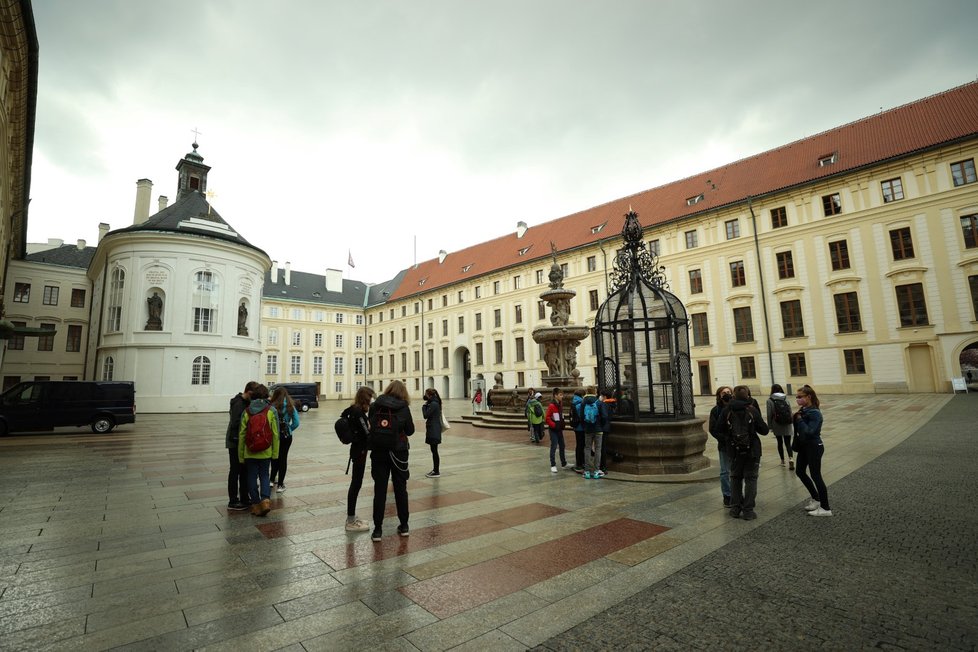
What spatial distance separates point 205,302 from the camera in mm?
31875

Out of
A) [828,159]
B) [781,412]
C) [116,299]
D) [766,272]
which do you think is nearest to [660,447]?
[781,412]

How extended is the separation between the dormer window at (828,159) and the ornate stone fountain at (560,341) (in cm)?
2545

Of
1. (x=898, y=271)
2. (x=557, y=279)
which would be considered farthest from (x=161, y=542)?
(x=898, y=271)

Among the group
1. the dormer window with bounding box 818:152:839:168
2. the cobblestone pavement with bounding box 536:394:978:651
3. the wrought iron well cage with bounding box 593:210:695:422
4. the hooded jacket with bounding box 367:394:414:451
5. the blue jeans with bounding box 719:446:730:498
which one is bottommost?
the cobblestone pavement with bounding box 536:394:978:651

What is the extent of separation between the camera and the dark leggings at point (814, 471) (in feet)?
18.1

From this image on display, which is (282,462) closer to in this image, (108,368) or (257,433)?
(257,433)

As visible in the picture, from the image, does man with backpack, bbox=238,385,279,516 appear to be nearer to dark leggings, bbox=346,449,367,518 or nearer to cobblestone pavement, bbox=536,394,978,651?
dark leggings, bbox=346,449,367,518

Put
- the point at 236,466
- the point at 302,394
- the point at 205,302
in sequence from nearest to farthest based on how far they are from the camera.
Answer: the point at 236,466 → the point at 302,394 → the point at 205,302

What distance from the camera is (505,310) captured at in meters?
48.7

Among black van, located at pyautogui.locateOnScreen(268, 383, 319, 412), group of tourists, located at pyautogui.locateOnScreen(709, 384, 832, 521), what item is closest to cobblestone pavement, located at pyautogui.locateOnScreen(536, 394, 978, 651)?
group of tourists, located at pyautogui.locateOnScreen(709, 384, 832, 521)

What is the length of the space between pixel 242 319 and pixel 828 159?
140 ft

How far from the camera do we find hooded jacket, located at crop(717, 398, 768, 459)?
18.7 ft

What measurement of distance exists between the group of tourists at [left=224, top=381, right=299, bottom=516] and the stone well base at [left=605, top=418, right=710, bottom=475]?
5.72 metres

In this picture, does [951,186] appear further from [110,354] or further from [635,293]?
[110,354]
